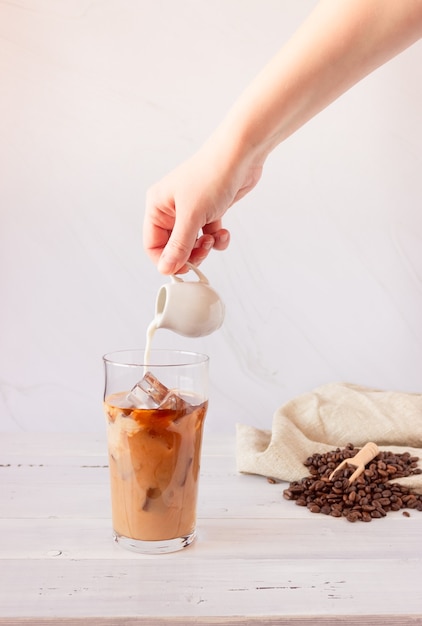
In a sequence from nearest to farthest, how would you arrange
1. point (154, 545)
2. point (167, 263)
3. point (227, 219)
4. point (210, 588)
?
point (210, 588) → point (154, 545) → point (167, 263) → point (227, 219)

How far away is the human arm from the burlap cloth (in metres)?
0.47

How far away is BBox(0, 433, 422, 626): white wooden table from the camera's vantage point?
897 millimetres

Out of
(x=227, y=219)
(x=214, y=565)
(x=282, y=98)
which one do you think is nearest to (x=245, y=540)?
(x=214, y=565)

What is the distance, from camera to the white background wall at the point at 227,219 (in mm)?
1959

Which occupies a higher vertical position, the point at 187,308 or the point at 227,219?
the point at 227,219

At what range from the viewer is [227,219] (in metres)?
2.03

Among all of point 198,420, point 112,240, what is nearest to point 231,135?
point 198,420

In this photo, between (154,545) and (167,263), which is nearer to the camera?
(154,545)

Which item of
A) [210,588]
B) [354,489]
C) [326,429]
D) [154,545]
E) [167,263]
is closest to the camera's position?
[210,588]

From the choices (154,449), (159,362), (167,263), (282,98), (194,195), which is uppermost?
(282,98)

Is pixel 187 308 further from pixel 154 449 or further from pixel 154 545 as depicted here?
pixel 154 545

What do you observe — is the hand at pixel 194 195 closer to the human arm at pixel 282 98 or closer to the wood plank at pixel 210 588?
the human arm at pixel 282 98

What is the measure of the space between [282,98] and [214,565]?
0.66 m

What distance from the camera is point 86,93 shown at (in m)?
1.97
